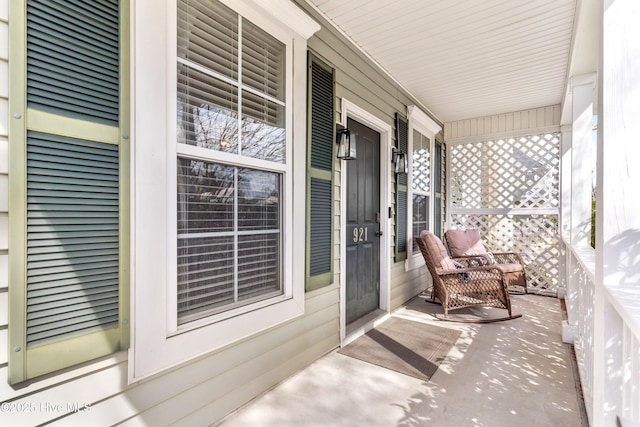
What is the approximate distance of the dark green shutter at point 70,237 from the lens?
1.12 meters

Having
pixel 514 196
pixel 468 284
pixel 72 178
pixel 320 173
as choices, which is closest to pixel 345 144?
pixel 320 173

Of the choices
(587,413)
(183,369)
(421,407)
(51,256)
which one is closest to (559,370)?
(587,413)

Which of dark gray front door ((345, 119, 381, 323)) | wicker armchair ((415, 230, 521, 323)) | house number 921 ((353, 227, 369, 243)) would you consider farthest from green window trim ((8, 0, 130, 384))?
wicker armchair ((415, 230, 521, 323))

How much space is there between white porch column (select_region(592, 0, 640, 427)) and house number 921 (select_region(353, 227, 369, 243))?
2080mm

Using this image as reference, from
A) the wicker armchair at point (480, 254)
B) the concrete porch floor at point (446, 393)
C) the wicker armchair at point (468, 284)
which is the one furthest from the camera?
the wicker armchair at point (480, 254)

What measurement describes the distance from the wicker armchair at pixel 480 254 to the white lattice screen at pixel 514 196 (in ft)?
1.57

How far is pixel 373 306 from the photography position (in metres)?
3.54

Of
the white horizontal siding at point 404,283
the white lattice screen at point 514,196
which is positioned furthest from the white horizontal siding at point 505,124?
the white horizontal siding at point 404,283

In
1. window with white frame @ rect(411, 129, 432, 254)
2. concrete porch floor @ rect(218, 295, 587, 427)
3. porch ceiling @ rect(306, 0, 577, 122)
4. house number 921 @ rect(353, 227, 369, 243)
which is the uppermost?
porch ceiling @ rect(306, 0, 577, 122)

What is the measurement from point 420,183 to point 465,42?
202 cm

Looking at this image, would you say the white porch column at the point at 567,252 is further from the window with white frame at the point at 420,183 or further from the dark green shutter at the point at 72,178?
the dark green shutter at the point at 72,178

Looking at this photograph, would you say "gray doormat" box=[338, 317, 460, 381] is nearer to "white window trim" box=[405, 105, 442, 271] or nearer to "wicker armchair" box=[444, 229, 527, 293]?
"white window trim" box=[405, 105, 442, 271]

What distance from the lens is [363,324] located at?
3.18 m

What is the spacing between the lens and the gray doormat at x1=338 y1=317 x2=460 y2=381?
2.42 meters
